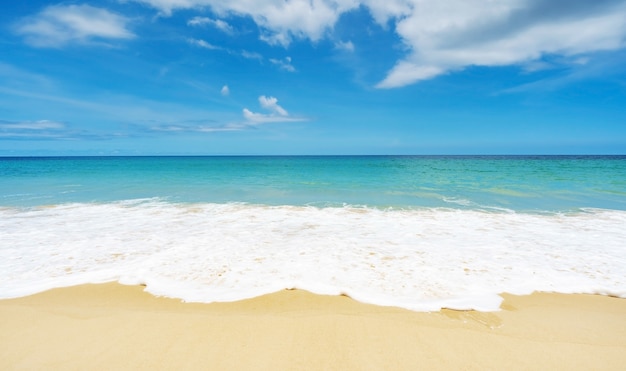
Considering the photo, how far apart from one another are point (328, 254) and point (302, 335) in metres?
2.89

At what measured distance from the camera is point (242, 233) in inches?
313

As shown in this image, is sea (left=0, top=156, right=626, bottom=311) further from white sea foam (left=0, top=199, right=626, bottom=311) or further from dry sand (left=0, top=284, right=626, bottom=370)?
dry sand (left=0, top=284, right=626, bottom=370)

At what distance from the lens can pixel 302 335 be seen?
3.49 m

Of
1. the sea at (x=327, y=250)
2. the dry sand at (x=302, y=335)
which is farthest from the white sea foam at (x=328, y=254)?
the dry sand at (x=302, y=335)

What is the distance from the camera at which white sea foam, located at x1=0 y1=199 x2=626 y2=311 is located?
4828mm

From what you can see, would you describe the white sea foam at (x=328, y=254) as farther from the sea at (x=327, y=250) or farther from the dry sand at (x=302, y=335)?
the dry sand at (x=302, y=335)

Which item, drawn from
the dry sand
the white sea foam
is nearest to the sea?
the white sea foam

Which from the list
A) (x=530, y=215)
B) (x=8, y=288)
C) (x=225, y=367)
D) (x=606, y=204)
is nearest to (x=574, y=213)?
(x=530, y=215)

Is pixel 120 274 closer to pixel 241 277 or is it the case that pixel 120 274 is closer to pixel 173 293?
pixel 173 293

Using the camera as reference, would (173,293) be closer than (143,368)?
No

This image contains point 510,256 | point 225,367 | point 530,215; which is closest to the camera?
point 225,367

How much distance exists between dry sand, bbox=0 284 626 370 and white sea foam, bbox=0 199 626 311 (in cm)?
37

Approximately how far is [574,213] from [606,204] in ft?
11.9

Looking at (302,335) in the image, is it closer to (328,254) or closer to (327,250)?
(328,254)
